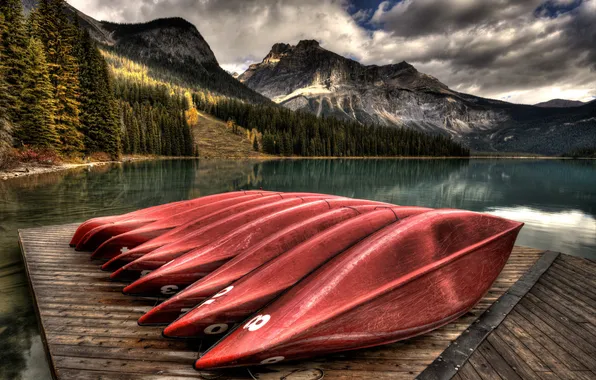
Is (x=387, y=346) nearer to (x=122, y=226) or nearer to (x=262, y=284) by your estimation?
(x=262, y=284)

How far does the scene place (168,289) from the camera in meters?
3.77

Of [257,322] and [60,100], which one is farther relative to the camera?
[60,100]

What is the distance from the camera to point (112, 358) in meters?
2.85

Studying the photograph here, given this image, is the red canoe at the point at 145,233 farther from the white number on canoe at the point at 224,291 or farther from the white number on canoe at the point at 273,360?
the white number on canoe at the point at 273,360

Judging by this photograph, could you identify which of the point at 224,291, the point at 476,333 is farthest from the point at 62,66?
the point at 476,333

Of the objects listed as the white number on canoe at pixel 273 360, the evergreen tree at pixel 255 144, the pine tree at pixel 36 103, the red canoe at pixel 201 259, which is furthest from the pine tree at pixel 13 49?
the evergreen tree at pixel 255 144

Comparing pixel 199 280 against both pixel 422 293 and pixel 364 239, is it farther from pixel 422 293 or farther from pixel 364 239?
pixel 422 293

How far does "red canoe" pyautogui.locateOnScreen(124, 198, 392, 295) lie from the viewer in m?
3.68

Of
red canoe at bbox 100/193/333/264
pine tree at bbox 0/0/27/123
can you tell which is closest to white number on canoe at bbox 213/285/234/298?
red canoe at bbox 100/193/333/264

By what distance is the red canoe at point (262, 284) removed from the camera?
286 centimetres

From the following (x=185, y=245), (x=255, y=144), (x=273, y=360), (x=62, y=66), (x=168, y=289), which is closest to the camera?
(x=273, y=360)

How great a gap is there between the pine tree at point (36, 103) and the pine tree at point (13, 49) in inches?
19.8

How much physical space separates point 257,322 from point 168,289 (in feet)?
5.60

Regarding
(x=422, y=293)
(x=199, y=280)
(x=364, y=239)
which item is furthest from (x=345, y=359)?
(x=199, y=280)
